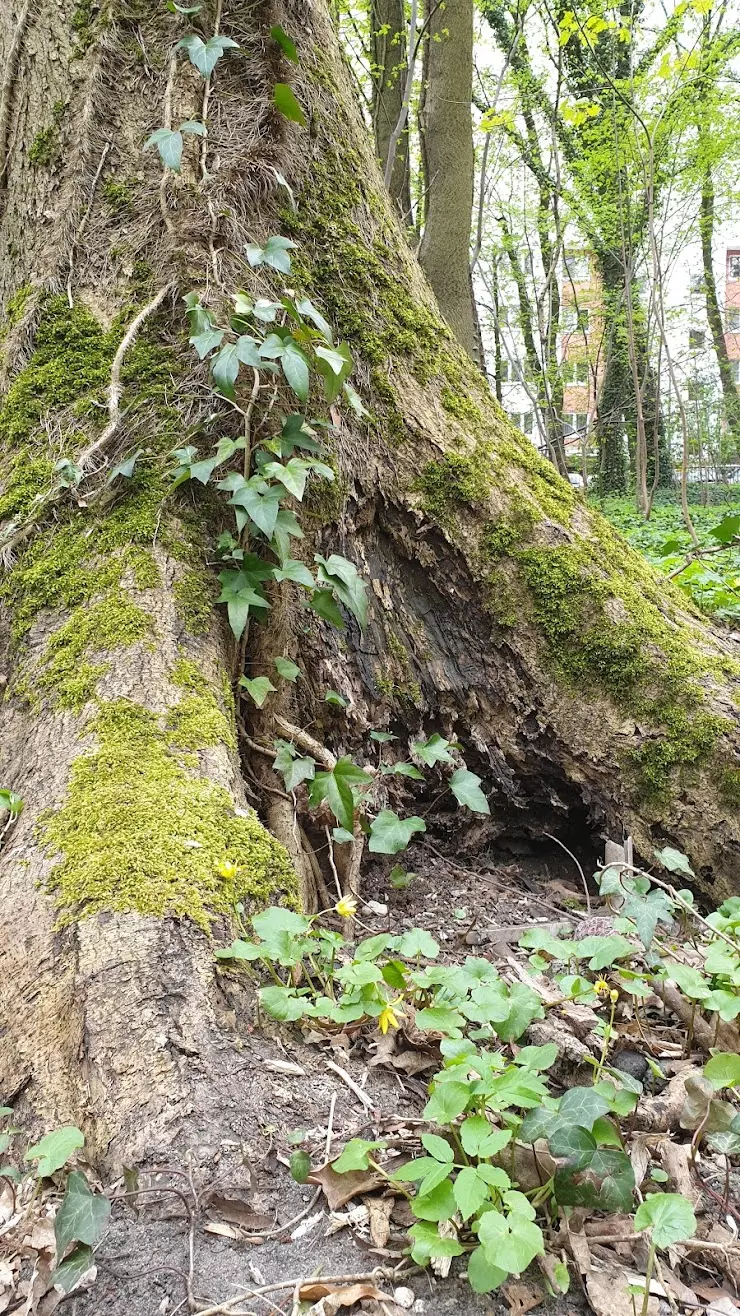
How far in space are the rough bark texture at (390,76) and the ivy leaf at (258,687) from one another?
583 centimetres

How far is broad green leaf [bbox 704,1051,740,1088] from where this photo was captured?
1348 millimetres

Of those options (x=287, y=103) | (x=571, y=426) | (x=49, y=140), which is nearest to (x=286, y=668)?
(x=287, y=103)

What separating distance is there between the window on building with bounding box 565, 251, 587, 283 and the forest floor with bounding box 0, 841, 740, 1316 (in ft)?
57.1

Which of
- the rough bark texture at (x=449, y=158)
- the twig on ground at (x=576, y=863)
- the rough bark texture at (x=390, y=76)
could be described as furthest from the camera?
the rough bark texture at (x=390, y=76)

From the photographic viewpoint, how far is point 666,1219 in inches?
43.2

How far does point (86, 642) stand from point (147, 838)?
0.67 metres

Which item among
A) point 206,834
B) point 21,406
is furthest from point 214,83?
point 206,834

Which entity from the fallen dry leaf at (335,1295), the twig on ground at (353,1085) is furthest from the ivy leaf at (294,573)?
the fallen dry leaf at (335,1295)

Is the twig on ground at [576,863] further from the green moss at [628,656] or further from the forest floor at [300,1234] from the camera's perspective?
the forest floor at [300,1234]

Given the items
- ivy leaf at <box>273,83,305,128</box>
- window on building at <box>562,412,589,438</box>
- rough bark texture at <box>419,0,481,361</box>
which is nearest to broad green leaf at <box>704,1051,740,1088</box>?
ivy leaf at <box>273,83,305,128</box>

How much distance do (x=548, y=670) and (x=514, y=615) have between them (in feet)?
0.81

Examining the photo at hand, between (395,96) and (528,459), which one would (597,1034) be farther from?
(395,96)

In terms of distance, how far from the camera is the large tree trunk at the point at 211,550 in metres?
1.96

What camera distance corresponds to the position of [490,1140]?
1.20 m
